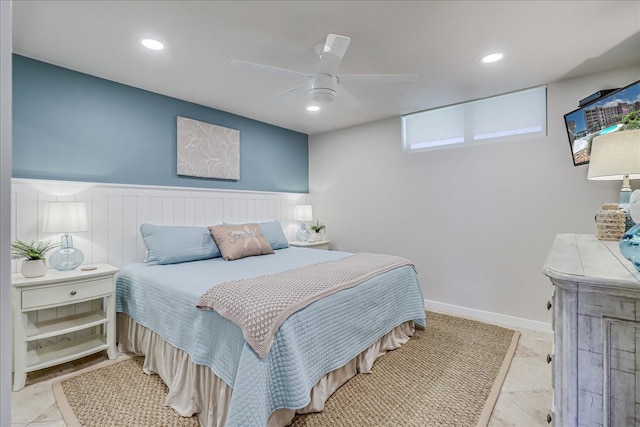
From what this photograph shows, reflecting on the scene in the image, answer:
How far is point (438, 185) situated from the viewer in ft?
11.8

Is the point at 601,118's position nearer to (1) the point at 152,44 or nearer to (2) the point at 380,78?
(2) the point at 380,78

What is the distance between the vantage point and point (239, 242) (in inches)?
120

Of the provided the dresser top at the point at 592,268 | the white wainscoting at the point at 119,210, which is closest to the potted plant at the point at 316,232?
the white wainscoting at the point at 119,210

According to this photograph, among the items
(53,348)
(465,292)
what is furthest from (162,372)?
(465,292)

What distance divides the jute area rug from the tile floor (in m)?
0.06

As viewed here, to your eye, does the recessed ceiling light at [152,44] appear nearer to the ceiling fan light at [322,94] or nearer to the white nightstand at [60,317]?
the ceiling fan light at [322,94]

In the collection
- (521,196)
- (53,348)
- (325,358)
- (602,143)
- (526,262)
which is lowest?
(53,348)

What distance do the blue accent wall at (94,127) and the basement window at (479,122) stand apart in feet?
7.59

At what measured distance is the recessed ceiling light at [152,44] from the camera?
2.18 metres

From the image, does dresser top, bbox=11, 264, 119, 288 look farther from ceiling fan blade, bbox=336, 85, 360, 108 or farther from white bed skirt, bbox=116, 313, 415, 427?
ceiling fan blade, bbox=336, 85, 360, 108

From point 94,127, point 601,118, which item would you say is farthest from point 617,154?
point 94,127

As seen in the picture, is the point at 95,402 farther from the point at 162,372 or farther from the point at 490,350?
the point at 490,350

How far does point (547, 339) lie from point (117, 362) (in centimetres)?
371

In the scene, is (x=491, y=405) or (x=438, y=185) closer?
(x=491, y=405)
